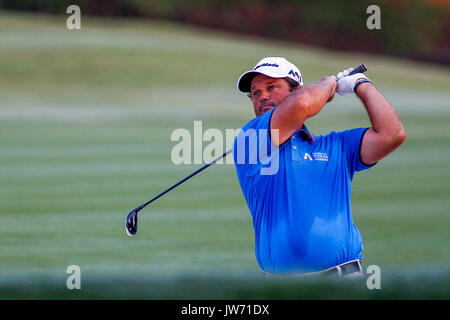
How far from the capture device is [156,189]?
12.8 meters

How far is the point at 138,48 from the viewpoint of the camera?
41250 millimetres

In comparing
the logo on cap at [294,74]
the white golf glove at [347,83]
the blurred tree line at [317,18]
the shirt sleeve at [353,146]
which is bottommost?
the shirt sleeve at [353,146]

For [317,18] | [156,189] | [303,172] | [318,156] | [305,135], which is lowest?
[303,172]

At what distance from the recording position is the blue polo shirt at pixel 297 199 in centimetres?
408

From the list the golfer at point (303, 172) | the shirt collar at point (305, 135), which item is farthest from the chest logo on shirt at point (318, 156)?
the shirt collar at point (305, 135)

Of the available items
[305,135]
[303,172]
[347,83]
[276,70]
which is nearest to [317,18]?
[347,83]

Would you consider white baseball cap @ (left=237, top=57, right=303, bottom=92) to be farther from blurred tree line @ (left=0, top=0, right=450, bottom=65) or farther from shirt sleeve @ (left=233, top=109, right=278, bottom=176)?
blurred tree line @ (left=0, top=0, right=450, bottom=65)

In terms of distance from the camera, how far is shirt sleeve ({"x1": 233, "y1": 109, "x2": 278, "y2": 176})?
4.22 m

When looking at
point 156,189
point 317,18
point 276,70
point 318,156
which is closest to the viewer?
point 318,156

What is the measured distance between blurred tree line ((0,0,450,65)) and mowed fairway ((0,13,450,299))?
2.89m

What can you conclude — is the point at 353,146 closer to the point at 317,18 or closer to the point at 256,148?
the point at 256,148

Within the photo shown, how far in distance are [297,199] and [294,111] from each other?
17.4 inches

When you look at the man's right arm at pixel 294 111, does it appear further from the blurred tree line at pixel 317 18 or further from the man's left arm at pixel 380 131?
the blurred tree line at pixel 317 18

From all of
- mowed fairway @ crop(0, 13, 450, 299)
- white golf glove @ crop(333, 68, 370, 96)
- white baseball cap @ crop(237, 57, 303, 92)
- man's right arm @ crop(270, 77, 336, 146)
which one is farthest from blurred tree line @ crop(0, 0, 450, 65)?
man's right arm @ crop(270, 77, 336, 146)
